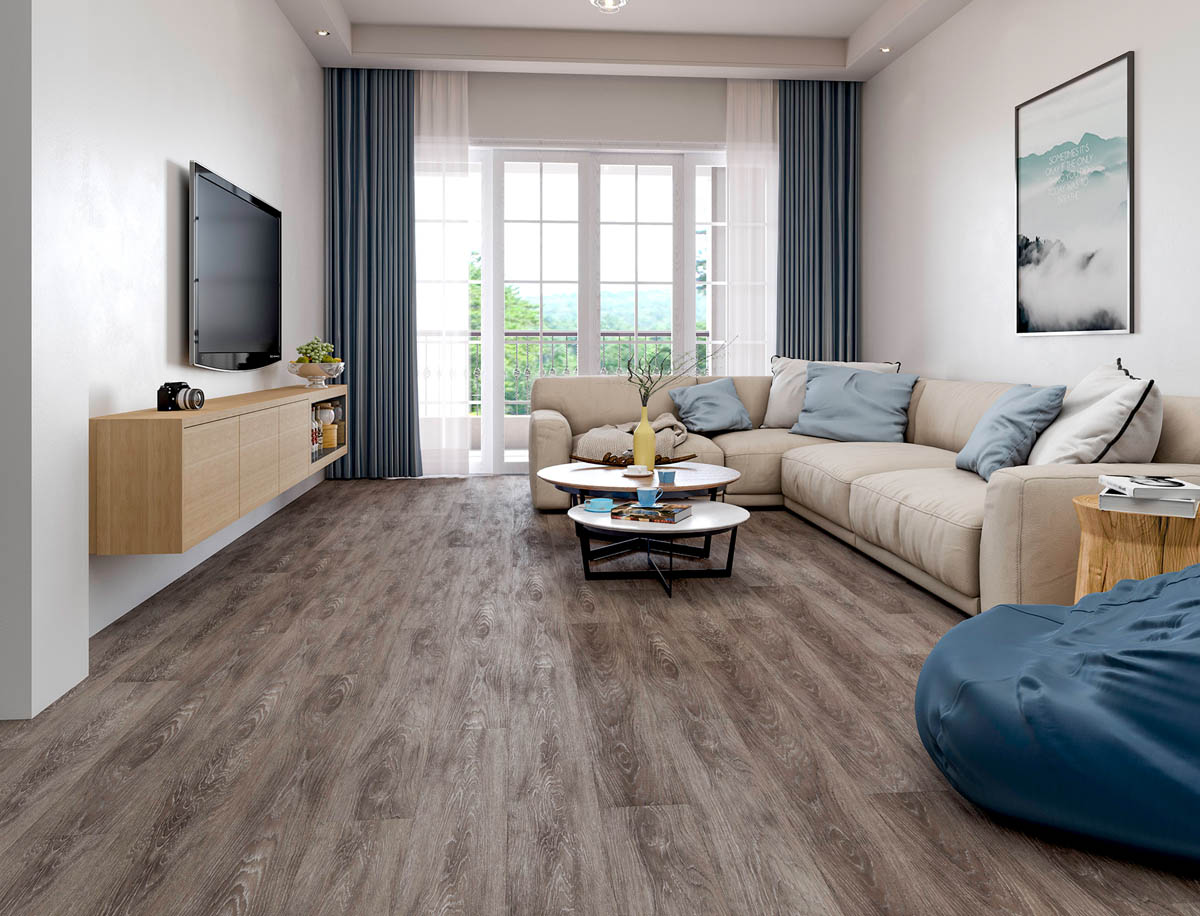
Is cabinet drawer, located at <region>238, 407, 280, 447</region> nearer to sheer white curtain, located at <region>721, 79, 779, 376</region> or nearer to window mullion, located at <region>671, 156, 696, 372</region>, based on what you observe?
window mullion, located at <region>671, 156, 696, 372</region>

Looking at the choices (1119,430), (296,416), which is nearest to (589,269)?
(296,416)

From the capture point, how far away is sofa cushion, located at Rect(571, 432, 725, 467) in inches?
199

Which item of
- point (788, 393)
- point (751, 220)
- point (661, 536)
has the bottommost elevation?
point (661, 536)

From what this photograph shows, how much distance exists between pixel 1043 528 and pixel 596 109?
485 centimetres

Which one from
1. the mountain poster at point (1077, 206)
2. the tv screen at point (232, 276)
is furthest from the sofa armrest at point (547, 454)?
the mountain poster at point (1077, 206)

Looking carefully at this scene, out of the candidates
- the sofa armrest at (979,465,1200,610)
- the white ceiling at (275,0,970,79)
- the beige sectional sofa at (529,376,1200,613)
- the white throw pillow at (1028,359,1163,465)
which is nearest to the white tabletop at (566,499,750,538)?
the beige sectional sofa at (529,376,1200,613)

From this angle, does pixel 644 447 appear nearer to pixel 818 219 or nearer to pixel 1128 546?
pixel 1128 546

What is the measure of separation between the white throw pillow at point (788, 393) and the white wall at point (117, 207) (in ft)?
9.92

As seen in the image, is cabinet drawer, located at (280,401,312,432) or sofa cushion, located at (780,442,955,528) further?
sofa cushion, located at (780,442,955,528)

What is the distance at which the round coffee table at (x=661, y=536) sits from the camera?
3.29 metres

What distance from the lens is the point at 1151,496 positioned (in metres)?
2.33

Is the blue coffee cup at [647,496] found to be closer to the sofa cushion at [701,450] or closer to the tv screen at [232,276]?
the sofa cushion at [701,450]

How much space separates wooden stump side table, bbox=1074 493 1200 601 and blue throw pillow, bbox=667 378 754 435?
303 centimetres

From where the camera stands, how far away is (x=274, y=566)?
3.74 metres
